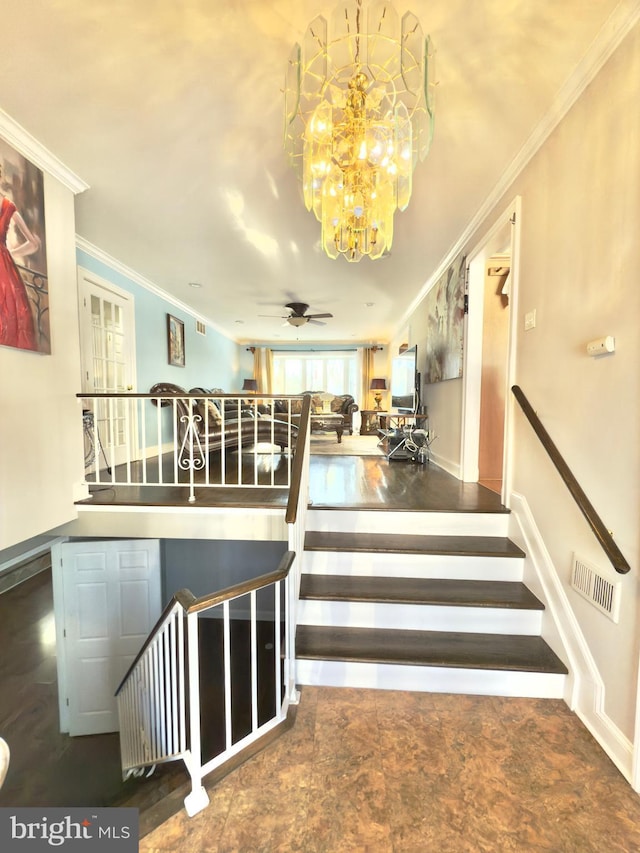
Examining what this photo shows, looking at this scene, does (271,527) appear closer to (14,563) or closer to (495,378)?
(495,378)

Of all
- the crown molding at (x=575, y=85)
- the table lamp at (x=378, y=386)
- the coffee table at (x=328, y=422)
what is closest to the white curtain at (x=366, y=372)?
the table lamp at (x=378, y=386)

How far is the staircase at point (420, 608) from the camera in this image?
1764 mm

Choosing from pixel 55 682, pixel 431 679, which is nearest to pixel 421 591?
Result: pixel 431 679

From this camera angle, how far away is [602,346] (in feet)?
5.02

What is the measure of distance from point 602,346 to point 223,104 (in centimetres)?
235

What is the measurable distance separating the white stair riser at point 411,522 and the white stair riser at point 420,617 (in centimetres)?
59

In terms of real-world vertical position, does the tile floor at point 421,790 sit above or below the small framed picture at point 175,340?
below

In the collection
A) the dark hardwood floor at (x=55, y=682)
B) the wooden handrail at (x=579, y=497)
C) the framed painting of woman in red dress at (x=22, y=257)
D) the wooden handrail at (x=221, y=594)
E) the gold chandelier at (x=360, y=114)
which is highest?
the gold chandelier at (x=360, y=114)

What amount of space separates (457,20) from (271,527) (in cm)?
295

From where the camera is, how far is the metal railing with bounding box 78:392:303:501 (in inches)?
127

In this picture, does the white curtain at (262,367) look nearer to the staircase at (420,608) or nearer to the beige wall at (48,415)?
the beige wall at (48,415)

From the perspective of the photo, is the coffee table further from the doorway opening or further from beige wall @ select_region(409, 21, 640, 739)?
beige wall @ select_region(409, 21, 640, 739)

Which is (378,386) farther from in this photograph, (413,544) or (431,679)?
(431,679)

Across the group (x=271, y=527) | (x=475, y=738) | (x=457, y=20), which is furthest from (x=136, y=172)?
(x=475, y=738)
